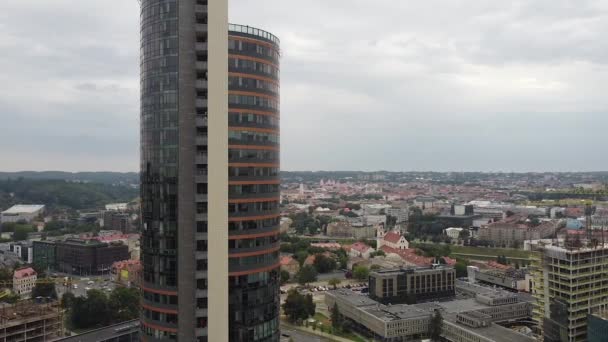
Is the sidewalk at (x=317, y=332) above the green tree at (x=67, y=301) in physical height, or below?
below

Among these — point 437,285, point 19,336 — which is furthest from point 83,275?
point 437,285

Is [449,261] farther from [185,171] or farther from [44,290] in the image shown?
[185,171]

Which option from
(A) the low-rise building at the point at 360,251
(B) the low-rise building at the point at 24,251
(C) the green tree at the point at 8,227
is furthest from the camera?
(C) the green tree at the point at 8,227

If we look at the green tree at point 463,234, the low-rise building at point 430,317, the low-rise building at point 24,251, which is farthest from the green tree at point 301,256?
the low-rise building at point 24,251

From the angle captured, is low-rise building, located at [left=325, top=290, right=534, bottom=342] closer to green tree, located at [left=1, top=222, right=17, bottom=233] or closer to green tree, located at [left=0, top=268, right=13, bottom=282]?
green tree, located at [left=0, top=268, right=13, bottom=282]

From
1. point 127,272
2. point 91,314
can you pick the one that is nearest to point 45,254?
point 127,272

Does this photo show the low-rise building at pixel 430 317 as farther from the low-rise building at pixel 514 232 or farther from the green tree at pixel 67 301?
the low-rise building at pixel 514 232
